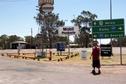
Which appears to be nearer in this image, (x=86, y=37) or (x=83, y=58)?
(x=83, y=58)

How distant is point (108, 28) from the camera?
117 feet

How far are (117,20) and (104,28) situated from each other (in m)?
1.43

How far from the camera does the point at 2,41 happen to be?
6816 inches

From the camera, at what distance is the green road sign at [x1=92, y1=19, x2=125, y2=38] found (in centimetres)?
3510

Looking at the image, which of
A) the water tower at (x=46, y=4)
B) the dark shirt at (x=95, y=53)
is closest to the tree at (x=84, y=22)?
the water tower at (x=46, y=4)

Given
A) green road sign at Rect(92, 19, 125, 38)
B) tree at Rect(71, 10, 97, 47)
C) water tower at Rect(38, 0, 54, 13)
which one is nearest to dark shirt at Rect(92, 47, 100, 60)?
green road sign at Rect(92, 19, 125, 38)

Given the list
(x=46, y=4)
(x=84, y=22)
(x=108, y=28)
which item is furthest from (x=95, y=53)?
(x=84, y=22)

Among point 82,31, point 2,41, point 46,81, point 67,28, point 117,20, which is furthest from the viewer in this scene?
point 2,41

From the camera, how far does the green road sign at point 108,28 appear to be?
1382 inches

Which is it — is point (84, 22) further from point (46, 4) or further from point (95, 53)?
point (95, 53)

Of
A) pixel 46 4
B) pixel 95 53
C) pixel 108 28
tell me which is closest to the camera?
pixel 95 53

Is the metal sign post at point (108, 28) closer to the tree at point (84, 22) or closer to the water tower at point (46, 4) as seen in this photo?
the water tower at point (46, 4)

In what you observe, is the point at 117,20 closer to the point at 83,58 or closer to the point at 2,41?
the point at 83,58

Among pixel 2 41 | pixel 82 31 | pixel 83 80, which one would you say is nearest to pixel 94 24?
pixel 83 80
